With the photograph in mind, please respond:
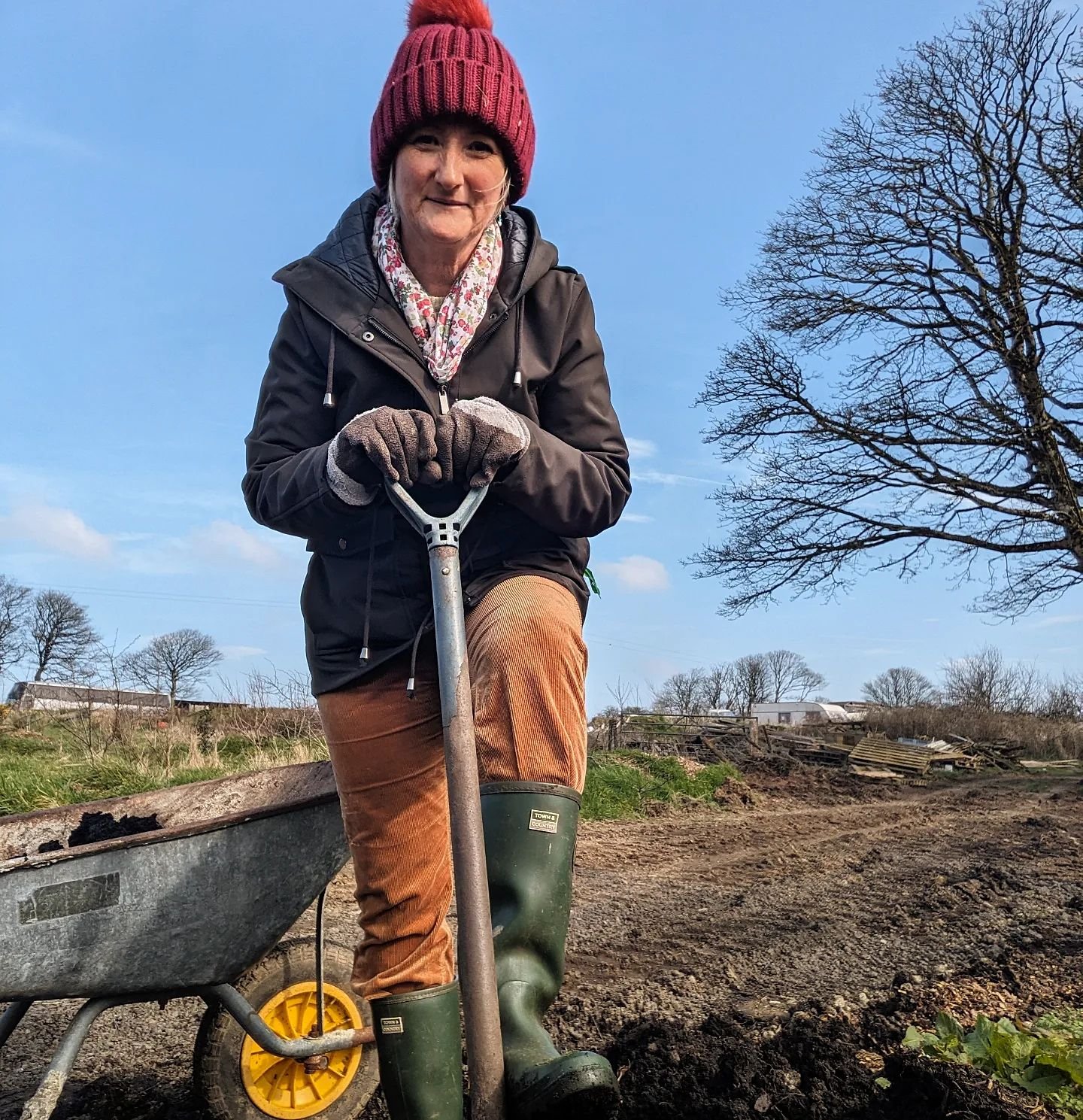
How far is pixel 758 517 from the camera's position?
53.5ft

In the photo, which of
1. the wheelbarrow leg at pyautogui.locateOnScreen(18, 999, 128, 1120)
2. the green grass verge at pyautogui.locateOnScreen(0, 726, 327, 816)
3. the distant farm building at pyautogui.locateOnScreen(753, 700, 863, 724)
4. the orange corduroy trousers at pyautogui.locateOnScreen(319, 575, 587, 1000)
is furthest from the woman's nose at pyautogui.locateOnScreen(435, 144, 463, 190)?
the distant farm building at pyautogui.locateOnScreen(753, 700, 863, 724)

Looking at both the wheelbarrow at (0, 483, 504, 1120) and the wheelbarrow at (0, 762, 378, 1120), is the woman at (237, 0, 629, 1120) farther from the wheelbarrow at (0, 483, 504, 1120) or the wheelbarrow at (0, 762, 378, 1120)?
the wheelbarrow at (0, 762, 378, 1120)

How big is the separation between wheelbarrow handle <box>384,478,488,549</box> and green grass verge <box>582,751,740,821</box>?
6835 mm

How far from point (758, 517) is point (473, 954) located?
1534 centimetres

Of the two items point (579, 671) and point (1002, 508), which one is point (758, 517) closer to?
point (1002, 508)

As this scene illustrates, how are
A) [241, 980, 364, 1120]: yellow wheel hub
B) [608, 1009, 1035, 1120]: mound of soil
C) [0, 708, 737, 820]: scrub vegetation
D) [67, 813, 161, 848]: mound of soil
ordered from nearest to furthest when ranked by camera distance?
[608, 1009, 1035, 1120]: mound of soil < [241, 980, 364, 1120]: yellow wheel hub < [67, 813, 161, 848]: mound of soil < [0, 708, 737, 820]: scrub vegetation

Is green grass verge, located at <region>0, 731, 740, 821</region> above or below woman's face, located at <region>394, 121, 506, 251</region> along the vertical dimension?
below

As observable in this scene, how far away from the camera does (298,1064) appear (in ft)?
8.98

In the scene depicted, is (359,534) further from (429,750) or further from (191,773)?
(191,773)

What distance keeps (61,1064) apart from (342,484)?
1645 millimetres

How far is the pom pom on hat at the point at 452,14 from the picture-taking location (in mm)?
2215

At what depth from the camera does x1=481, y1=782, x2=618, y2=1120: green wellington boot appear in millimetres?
1521

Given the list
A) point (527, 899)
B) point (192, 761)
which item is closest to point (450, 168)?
A: point (527, 899)

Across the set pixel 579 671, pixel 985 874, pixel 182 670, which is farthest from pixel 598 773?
pixel 182 670
